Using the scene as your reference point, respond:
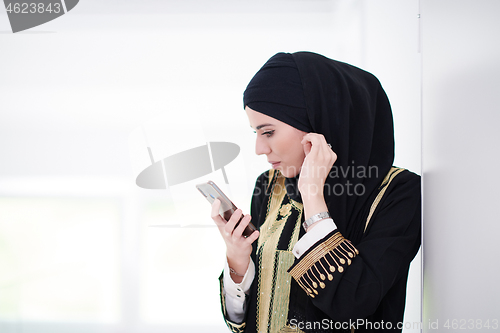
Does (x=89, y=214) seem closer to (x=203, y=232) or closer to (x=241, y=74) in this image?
(x=203, y=232)

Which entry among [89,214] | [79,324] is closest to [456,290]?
[89,214]

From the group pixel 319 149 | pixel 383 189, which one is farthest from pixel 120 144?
pixel 383 189

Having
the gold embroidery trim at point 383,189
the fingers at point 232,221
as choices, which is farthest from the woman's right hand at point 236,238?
the gold embroidery trim at point 383,189

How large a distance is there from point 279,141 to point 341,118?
16cm

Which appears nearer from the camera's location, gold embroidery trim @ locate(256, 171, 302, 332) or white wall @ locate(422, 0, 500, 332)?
white wall @ locate(422, 0, 500, 332)

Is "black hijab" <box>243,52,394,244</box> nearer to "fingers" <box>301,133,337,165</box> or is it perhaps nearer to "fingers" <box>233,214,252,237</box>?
"fingers" <box>301,133,337,165</box>

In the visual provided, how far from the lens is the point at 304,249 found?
2.51ft

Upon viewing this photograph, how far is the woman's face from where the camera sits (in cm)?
90

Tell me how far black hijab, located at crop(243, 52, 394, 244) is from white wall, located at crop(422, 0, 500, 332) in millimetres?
117

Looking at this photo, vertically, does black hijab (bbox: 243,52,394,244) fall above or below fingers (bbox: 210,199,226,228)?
above

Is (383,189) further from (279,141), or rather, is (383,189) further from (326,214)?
(279,141)

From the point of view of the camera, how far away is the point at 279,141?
0.90m

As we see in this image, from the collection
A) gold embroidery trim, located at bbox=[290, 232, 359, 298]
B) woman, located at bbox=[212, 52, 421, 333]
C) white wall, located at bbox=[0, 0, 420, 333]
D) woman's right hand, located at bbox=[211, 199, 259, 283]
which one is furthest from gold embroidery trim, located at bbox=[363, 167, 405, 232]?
white wall, located at bbox=[0, 0, 420, 333]

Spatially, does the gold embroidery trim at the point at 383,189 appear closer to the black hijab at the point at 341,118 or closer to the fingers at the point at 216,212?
the black hijab at the point at 341,118
